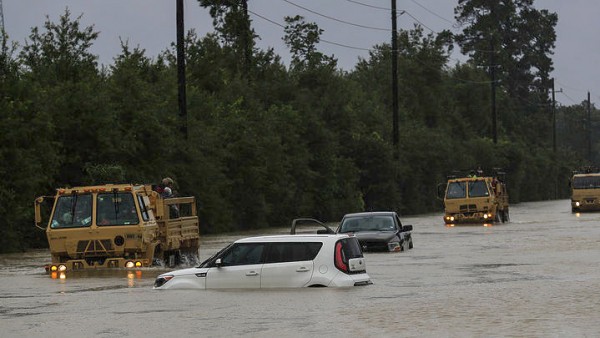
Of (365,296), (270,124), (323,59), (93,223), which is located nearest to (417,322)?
(365,296)

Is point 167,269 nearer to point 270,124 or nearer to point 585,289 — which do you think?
point 585,289

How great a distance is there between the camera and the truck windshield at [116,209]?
94.1 ft

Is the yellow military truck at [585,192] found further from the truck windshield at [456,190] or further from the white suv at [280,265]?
the white suv at [280,265]

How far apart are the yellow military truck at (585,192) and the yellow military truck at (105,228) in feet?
150

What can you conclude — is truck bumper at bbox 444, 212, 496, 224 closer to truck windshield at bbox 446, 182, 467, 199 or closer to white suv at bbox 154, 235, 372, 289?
truck windshield at bbox 446, 182, 467, 199

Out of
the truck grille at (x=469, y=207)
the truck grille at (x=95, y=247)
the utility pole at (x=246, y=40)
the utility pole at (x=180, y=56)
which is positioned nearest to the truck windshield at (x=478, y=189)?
the truck grille at (x=469, y=207)

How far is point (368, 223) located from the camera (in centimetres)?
3653

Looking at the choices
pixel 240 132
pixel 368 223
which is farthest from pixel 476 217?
pixel 368 223

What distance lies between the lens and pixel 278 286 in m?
20.9

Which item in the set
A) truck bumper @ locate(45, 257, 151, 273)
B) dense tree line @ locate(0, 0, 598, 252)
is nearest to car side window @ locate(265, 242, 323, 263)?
truck bumper @ locate(45, 257, 151, 273)

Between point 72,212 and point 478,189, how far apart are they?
3074 centimetres

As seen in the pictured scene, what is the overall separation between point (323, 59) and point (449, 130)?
33.3 metres

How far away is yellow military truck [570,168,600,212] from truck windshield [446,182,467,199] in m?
16.8

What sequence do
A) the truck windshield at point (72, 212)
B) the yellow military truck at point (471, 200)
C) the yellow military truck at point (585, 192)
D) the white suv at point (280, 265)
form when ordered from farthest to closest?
the yellow military truck at point (585, 192) → the yellow military truck at point (471, 200) → the truck windshield at point (72, 212) → the white suv at point (280, 265)
